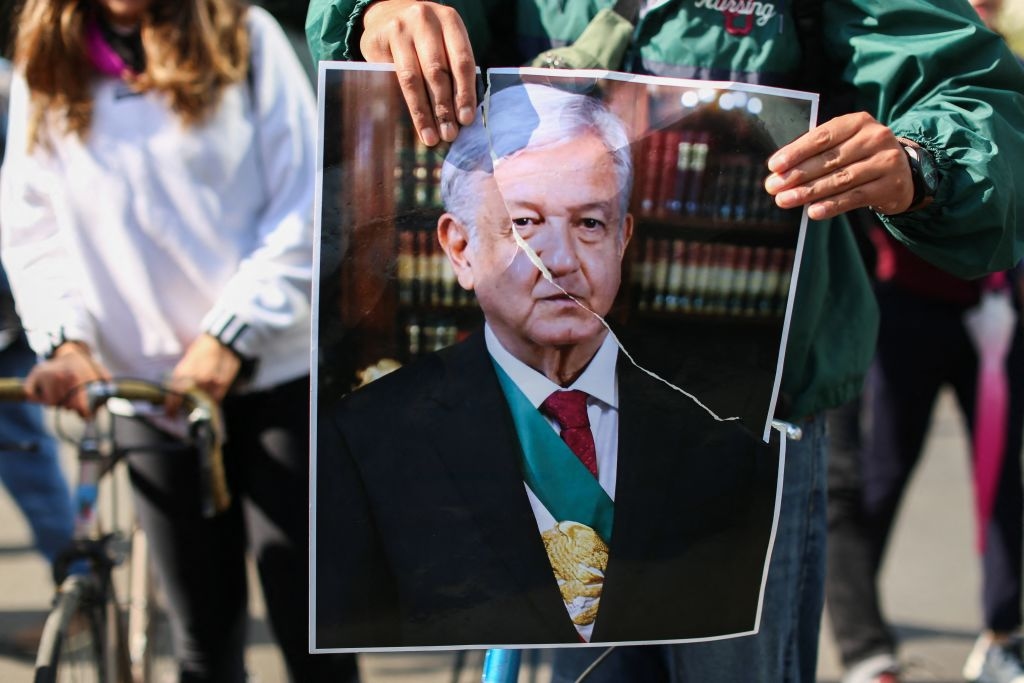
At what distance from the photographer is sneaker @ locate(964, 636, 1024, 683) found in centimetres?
325

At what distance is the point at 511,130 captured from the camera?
125cm

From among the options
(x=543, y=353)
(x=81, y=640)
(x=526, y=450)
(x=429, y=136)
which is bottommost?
(x=81, y=640)

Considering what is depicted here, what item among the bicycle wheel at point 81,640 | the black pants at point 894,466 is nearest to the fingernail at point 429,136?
the bicycle wheel at point 81,640

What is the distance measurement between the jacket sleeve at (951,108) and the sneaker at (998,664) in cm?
217

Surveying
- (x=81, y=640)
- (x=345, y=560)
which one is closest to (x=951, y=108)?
(x=345, y=560)

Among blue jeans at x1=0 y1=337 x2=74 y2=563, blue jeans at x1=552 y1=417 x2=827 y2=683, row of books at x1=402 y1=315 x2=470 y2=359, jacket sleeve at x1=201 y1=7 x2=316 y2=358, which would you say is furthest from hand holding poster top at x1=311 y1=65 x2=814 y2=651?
blue jeans at x1=0 y1=337 x2=74 y2=563

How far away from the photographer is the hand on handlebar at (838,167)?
1.30 m

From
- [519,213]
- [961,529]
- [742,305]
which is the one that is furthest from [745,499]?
[961,529]

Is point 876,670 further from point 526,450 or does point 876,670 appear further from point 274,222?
point 526,450

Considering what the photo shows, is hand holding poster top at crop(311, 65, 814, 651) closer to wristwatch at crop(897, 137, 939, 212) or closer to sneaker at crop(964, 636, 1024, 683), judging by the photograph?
wristwatch at crop(897, 137, 939, 212)

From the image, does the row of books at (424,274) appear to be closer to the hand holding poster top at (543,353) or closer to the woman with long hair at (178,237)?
the hand holding poster top at (543,353)

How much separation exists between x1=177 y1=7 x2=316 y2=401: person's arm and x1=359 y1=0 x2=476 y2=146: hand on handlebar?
3.45ft

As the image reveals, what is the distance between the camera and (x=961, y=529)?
463 centimetres

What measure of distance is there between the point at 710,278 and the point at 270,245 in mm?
1168
